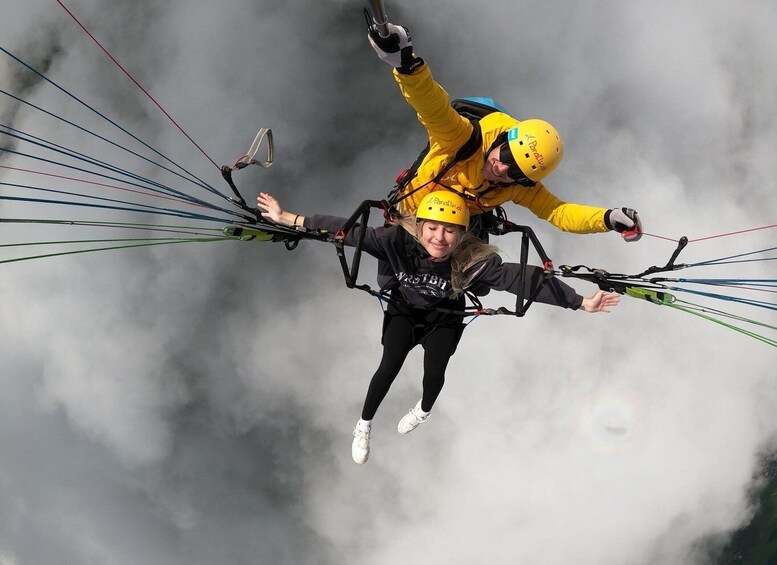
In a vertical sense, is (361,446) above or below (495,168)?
below

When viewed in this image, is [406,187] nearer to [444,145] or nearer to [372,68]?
[444,145]

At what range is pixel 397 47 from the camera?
8.47 ft

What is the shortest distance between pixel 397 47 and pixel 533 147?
1334 millimetres

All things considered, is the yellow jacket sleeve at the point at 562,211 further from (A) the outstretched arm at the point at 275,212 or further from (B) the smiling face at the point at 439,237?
(A) the outstretched arm at the point at 275,212

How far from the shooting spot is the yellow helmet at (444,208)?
3650mm

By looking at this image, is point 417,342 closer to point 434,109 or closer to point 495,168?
point 495,168

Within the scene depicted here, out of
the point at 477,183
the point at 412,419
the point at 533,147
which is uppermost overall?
the point at 477,183

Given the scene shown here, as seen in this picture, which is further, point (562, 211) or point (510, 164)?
point (562, 211)

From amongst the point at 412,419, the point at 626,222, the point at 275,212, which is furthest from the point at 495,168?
the point at 412,419

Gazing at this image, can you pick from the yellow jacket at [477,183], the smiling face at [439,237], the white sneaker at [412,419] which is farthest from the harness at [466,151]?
the white sneaker at [412,419]

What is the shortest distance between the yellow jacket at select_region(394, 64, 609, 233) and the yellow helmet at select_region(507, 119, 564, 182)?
0.26 metres

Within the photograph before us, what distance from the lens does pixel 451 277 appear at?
4.00m

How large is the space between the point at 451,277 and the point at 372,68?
13143 mm

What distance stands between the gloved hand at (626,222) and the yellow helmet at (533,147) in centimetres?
51
